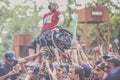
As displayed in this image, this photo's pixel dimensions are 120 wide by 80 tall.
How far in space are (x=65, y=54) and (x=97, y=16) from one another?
49 cm

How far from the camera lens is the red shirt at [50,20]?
455cm

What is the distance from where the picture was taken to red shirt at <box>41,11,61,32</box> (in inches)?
179

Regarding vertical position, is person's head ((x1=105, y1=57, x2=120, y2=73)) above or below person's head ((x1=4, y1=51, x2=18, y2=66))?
above

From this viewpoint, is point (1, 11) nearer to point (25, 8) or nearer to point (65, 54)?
point (25, 8)

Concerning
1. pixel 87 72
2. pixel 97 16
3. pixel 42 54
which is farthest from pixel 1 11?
pixel 87 72

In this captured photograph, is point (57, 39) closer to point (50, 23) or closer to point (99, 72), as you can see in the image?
point (50, 23)

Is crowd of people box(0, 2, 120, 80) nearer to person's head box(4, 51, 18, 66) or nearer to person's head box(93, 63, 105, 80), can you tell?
person's head box(4, 51, 18, 66)

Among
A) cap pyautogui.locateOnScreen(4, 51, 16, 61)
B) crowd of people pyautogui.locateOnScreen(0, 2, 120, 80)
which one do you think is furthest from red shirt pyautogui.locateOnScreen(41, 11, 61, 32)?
cap pyautogui.locateOnScreen(4, 51, 16, 61)

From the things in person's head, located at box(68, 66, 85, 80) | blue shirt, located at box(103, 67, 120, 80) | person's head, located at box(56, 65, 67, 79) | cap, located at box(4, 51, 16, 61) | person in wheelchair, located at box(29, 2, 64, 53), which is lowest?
person's head, located at box(56, 65, 67, 79)

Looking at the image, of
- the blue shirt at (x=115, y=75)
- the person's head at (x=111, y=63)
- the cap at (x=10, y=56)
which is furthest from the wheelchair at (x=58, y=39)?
the blue shirt at (x=115, y=75)

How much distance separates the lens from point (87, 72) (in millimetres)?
3725

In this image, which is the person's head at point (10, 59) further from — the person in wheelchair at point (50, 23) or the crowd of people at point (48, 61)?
the person in wheelchair at point (50, 23)

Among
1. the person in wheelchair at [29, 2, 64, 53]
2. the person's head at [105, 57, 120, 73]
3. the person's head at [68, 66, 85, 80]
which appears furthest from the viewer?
the person in wheelchair at [29, 2, 64, 53]

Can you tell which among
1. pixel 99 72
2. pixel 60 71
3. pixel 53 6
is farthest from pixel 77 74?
pixel 53 6
